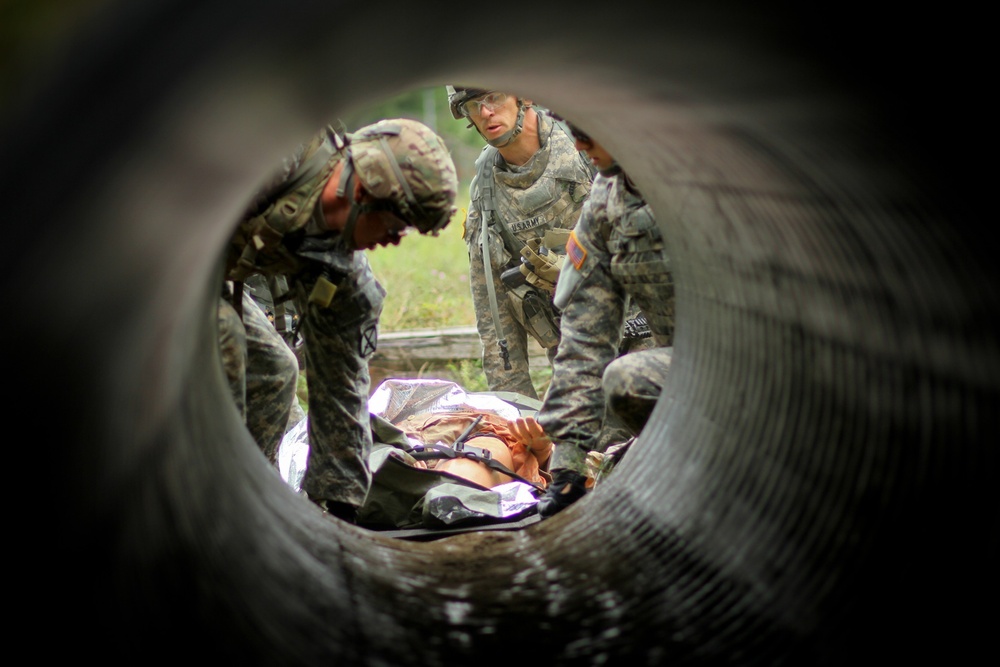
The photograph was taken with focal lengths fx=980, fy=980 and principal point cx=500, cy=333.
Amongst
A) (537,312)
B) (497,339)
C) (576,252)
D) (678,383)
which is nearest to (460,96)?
(537,312)

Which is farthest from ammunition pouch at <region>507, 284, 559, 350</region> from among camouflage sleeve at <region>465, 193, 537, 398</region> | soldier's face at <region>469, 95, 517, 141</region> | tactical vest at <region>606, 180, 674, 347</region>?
tactical vest at <region>606, 180, 674, 347</region>

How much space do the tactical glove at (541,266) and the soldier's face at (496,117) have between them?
2.72 ft

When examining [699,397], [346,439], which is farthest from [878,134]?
[346,439]

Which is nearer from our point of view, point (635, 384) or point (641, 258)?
point (635, 384)

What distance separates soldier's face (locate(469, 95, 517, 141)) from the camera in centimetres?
664

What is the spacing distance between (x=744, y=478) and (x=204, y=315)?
1.65 meters

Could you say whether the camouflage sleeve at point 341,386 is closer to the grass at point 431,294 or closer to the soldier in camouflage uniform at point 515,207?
the grass at point 431,294

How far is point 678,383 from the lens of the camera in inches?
146

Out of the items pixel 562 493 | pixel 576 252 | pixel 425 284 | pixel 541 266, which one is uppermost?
pixel 425 284

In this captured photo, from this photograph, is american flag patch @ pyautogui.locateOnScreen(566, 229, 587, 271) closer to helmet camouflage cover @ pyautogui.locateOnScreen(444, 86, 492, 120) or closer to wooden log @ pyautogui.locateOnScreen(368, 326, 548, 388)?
helmet camouflage cover @ pyautogui.locateOnScreen(444, 86, 492, 120)

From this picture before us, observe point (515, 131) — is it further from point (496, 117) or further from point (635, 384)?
point (635, 384)

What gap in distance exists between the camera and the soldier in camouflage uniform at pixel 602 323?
418 cm

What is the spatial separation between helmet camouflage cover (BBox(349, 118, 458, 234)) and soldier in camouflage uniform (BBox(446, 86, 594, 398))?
2795mm

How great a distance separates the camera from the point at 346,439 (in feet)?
14.9
